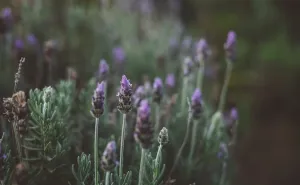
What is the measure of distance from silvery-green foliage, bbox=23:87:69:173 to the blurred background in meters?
0.41

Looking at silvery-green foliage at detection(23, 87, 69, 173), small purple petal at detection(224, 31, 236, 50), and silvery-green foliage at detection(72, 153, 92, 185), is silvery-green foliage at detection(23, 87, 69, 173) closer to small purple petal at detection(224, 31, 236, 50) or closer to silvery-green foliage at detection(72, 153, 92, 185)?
silvery-green foliage at detection(72, 153, 92, 185)

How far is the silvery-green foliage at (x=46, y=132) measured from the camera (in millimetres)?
1258

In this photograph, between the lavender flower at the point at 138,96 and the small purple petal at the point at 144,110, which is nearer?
the small purple petal at the point at 144,110

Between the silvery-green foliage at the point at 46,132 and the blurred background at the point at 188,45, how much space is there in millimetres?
406

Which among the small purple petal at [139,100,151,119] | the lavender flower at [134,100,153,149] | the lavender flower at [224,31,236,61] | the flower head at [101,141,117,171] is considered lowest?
the flower head at [101,141,117,171]

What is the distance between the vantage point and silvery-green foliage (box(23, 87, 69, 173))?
A: 126 cm

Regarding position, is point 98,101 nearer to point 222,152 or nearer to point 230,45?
point 222,152

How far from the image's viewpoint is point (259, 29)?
15.1 ft

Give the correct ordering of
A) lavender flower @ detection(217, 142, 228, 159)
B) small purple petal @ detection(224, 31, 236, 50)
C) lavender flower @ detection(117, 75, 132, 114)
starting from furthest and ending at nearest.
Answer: small purple petal @ detection(224, 31, 236, 50), lavender flower @ detection(217, 142, 228, 159), lavender flower @ detection(117, 75, 132, 114)

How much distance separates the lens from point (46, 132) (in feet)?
4.19

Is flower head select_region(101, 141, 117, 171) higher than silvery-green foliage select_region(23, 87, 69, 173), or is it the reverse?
silvery-green foliage select_region(23, 87, 69, 173)

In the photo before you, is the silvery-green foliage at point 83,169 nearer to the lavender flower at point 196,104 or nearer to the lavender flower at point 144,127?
the lavender flower at point 144,127

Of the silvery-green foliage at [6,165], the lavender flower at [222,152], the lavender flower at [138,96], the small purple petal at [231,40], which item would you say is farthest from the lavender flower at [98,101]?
the small purple petal at [231,40]

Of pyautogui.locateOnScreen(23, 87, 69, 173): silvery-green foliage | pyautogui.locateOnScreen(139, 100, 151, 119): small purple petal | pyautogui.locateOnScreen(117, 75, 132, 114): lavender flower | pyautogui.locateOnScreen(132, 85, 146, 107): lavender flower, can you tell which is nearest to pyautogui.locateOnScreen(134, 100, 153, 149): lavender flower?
pyautogui.locateOnScreen(139, 100, 151, 119): small purple petal
